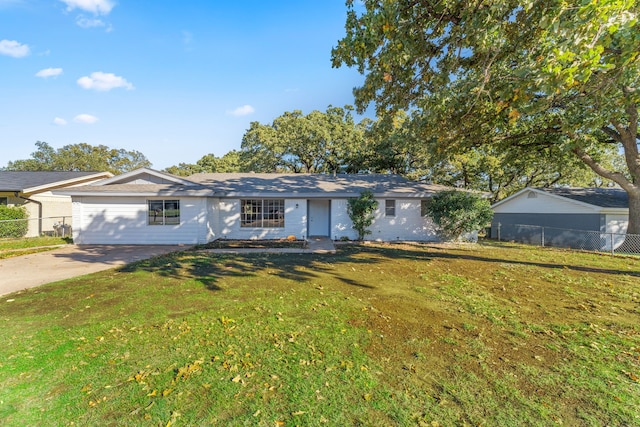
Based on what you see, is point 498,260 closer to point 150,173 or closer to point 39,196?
point 150,173

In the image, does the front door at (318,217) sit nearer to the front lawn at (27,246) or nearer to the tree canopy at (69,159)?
the front lawn at (27,246)

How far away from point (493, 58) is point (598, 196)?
Result: 16643 mm

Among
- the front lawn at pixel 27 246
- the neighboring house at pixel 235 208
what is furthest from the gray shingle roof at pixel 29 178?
the neighboring house at pixel 235 208

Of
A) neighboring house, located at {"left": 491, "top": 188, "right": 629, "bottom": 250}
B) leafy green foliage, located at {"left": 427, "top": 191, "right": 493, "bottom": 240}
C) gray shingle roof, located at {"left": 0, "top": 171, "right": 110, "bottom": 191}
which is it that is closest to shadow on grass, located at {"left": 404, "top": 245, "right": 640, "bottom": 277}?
leafy green foliage, located at {"left": 427, "top": 191, "right": 493, "bottom": 240}

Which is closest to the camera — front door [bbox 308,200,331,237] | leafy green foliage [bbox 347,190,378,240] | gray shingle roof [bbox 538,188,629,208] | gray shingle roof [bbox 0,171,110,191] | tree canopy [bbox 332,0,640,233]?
tree canopy [bbox 332,0,640,233]

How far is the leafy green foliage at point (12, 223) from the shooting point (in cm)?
1389

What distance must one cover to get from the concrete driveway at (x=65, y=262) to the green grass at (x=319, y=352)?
0.86m

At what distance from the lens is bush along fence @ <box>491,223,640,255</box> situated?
41.3 ft

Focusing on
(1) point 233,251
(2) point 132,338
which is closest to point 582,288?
(2) point 132,338

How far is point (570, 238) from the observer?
15227 millimetres

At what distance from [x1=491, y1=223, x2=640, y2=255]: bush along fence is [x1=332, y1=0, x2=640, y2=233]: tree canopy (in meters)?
6.92

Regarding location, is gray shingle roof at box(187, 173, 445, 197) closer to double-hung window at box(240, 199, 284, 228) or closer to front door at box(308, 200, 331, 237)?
double-hung window at box(240, 199, 284, 228)

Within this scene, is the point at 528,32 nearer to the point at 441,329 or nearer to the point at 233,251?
the point at 441,329

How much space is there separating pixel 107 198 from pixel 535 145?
19973 millimetres
